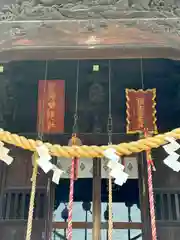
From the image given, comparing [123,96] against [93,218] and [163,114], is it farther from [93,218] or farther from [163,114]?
[93,218]

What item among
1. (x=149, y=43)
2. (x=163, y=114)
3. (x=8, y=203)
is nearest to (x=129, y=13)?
(x=149, y=43)

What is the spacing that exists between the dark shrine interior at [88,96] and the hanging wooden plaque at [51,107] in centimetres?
14

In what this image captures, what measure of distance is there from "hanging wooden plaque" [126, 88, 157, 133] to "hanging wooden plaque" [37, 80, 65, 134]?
2.26 ft

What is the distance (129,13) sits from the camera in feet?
9.35

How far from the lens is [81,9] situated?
288 cm

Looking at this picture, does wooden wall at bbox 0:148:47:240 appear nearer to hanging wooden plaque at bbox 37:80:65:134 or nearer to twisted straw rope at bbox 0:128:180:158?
hanging wooden plaque at bbox 37:80:65:134

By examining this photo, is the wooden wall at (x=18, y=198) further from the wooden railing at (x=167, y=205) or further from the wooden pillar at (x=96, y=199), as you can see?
the wooden railing at (x=167, y=205)

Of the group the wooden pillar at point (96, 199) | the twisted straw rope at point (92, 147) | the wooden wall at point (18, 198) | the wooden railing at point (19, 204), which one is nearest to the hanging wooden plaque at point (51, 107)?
the wooden wall at point (18, 198)

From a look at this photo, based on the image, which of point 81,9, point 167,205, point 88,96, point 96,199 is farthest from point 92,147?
point 88,96

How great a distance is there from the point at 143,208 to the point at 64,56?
5.84ft

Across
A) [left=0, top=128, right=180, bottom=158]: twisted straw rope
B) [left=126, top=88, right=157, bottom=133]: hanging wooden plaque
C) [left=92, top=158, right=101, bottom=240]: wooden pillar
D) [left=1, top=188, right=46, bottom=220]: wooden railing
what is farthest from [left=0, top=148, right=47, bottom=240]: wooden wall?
[left=0, top=128, right=180, bottom=158]: twisted straw rope

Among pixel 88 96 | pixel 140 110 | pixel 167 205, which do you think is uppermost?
pixel 88 96

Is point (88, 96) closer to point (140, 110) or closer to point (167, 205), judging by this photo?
point (140, 110)

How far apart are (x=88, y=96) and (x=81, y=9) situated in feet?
4.90
